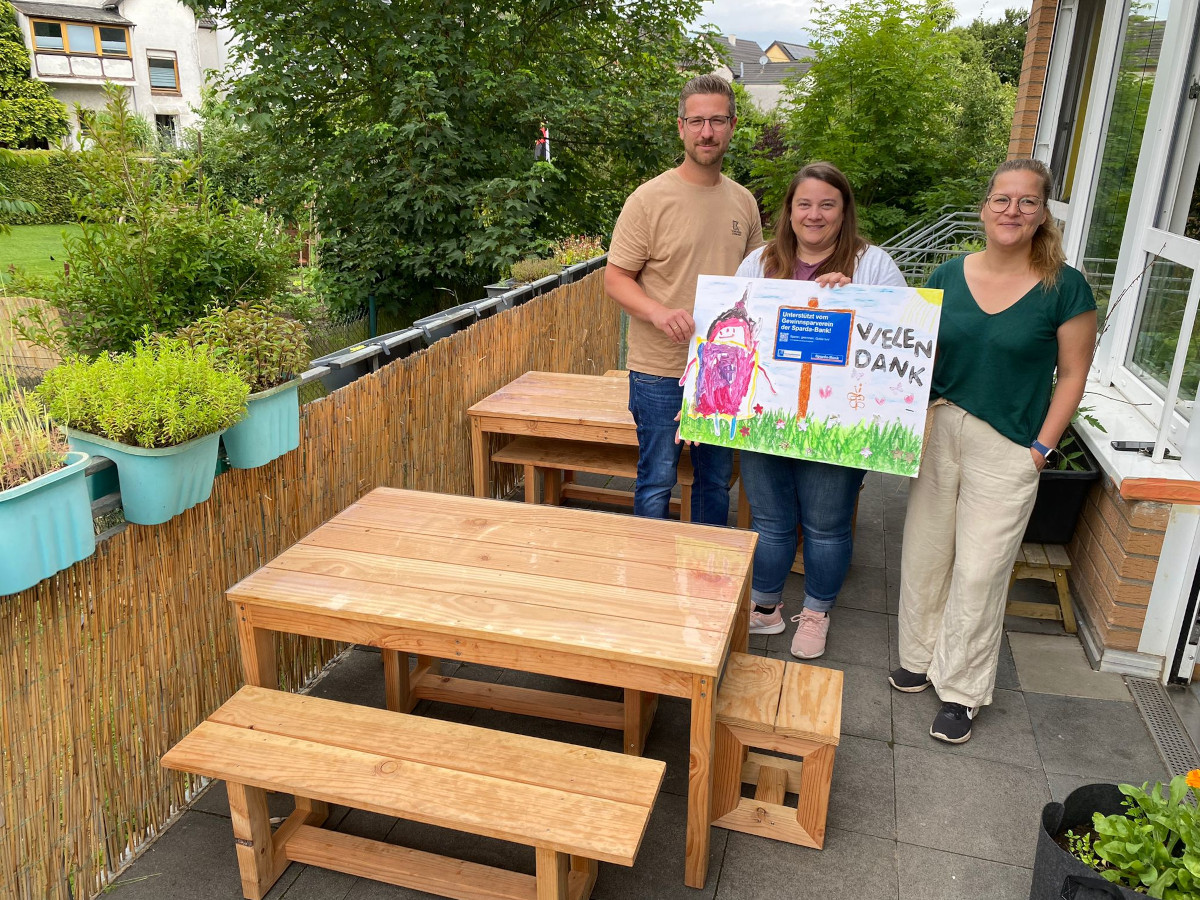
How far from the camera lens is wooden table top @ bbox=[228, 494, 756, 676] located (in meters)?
2.14

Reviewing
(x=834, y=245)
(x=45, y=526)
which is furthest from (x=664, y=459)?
(x=45, y=526)

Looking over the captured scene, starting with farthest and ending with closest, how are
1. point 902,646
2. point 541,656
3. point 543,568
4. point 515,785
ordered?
point 902,646, point 543,568, point 541,656, point 515,785

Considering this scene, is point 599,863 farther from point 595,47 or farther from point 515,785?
point 595,47

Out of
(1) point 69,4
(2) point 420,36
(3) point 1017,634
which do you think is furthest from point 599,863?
(1) point 69,4

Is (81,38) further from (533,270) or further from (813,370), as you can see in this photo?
(813,370)

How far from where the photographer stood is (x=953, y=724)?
2.89 meters

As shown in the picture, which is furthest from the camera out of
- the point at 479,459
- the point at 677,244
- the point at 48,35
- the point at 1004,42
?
the point at 48,35

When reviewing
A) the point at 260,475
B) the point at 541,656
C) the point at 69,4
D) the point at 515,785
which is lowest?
the point at 515,785

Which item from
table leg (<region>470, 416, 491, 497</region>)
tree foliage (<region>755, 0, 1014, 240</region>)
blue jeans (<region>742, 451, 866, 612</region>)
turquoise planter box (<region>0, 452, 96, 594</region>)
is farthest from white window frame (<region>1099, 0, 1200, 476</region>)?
tree foliage (<region>755, 0, 1014, 240</region>)

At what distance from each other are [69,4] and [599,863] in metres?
41.3

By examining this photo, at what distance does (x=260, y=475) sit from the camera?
273 centimetres

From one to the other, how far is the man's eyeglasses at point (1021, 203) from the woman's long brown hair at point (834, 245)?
43cm

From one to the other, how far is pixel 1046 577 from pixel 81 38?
4000 cm

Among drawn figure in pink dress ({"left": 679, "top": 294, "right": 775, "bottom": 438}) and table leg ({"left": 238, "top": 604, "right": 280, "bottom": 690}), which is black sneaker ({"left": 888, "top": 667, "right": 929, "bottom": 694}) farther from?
table leg ({"left": 238, "top": 604, "right": 280, "bottom": 690})
